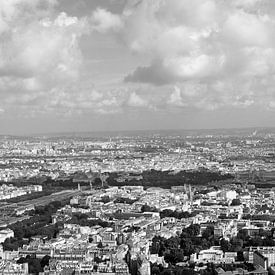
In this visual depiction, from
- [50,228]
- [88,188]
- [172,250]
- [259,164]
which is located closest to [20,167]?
[88,188]

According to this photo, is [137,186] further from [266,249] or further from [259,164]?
[266,249]

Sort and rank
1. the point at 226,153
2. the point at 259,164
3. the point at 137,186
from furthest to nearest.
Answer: the point at 226,153 → the point at 259,164 → the point at 137,186

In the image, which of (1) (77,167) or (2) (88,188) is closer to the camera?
(2) (88,188)

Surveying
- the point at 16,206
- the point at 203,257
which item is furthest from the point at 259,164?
the point at 203,257

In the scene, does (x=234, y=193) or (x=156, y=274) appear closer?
(x=156, y=274)

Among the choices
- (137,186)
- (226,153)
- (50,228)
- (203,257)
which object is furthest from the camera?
(226,153)

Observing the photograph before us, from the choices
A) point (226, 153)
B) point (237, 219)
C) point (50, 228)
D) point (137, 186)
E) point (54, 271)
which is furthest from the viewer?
point (226, 153)

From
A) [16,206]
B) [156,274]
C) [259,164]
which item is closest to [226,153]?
[259,164]

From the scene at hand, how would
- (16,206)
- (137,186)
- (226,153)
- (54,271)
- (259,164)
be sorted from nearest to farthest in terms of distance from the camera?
(54,271) → (16,206) → (137,186) → (259,164) → (226,153)

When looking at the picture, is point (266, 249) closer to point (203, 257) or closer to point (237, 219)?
point (203, 257)
